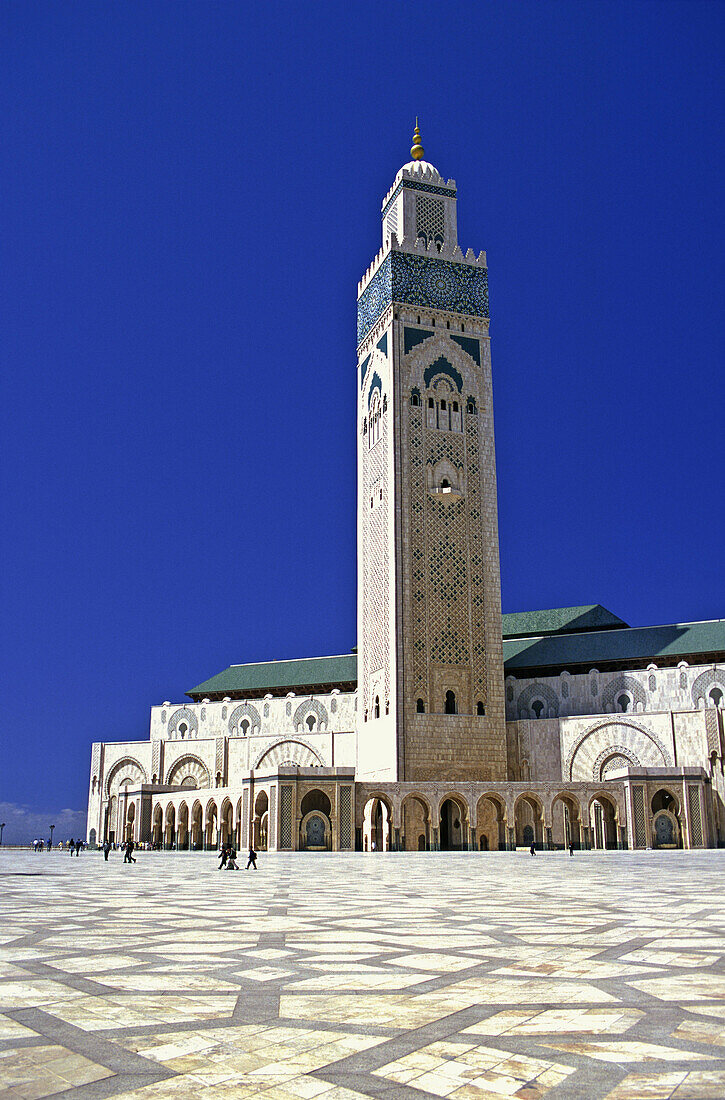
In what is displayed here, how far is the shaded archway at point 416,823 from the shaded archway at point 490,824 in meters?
2.09

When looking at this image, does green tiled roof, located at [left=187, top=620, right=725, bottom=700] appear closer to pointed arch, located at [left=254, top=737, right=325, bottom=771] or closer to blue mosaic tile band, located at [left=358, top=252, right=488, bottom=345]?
pointed arch, located at [left=254, top=737, right=325, bottom=771]

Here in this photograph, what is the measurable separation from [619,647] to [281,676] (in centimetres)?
1774

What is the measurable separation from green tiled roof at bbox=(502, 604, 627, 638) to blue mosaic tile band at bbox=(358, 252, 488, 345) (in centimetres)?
1628

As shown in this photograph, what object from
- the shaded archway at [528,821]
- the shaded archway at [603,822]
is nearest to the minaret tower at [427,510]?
the shaded archway at [528,821]

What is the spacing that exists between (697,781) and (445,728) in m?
9.86

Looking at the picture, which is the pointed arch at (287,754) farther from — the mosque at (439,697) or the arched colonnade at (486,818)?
the arched colonnade at (486,818)

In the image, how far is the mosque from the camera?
1459 inches

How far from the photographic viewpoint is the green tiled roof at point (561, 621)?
162ft

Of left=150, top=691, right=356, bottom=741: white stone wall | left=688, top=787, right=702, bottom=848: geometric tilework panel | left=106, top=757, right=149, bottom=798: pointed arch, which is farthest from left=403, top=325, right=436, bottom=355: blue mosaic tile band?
left=106, top=757, right=149, bottom=798: pointed arch

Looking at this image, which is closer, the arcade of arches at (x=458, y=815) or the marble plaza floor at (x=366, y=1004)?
the marble plaza floor at (x=366, y=1004)

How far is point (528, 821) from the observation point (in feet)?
129

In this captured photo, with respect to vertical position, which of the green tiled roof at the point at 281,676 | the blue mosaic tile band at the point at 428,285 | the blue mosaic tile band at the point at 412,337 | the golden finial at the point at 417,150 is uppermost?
the golden finial at the point at 417,150

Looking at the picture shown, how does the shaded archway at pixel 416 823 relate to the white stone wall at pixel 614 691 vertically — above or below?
below

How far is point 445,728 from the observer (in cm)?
3941
